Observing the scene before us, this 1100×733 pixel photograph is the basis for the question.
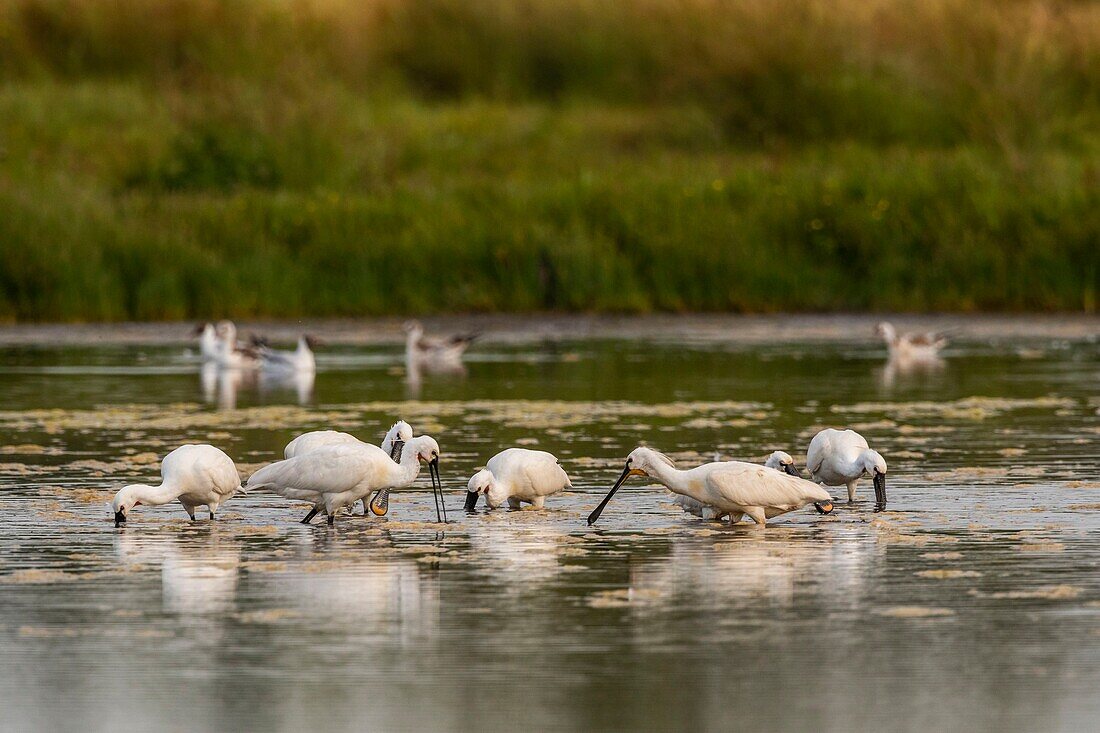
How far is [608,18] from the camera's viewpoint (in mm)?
41000

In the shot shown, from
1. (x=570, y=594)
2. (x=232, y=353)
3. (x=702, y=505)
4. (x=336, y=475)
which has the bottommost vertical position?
(x=570, y=594)

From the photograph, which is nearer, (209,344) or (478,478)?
(478,478)

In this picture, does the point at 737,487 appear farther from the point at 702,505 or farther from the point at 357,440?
the point at 357,440

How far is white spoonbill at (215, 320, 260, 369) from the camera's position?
24891 mm

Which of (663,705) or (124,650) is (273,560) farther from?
(663,705)

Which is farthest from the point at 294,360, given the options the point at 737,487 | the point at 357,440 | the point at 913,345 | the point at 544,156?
the point at 737,487

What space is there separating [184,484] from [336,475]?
0.83 m

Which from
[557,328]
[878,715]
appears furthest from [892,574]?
[557,328]

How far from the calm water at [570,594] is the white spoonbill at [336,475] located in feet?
0.66

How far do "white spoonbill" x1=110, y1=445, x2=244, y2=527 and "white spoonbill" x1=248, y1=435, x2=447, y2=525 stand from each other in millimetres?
210

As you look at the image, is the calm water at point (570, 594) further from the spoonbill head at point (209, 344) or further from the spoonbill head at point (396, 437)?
the spoonbill head at point (209, 344)

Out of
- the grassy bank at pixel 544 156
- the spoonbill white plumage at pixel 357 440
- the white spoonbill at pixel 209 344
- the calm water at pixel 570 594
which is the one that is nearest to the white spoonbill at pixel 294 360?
the white spoonbill at pixel 209 344

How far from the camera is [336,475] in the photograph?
470 inches

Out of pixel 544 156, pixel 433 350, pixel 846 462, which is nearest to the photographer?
pixel 846 462
